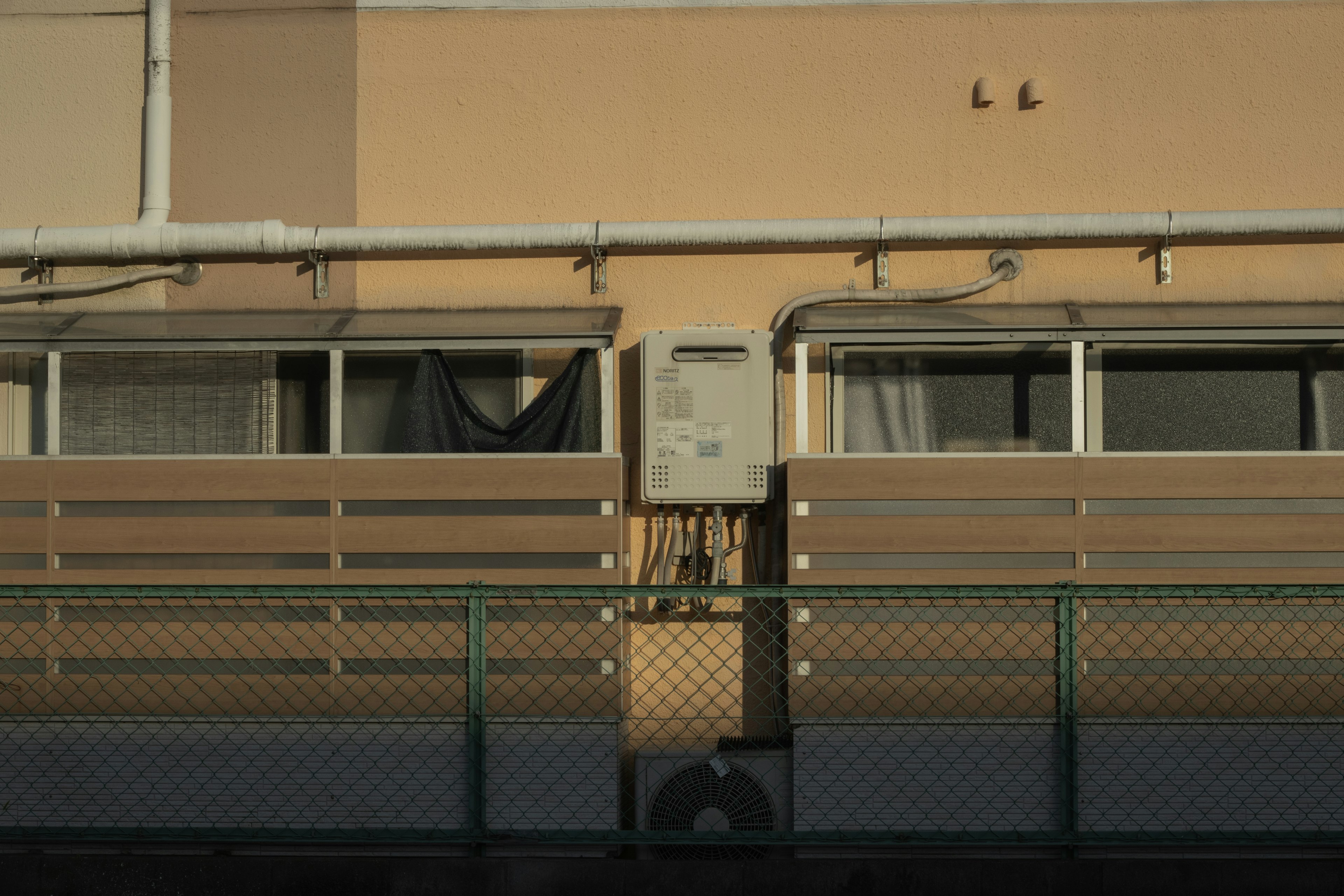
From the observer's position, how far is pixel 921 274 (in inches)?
251

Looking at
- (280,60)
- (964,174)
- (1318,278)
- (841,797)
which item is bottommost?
(841,797)

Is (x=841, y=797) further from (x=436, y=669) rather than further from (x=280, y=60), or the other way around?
(x=280, y=60)

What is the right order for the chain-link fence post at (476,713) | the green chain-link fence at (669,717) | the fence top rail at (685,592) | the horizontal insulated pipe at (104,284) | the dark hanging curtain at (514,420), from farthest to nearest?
the horizontal insulated pipe at (104,284)
the dark hanging curtain at (514,420)
the green chain-link fence at (669,717)
the chain-link fence post at (476,713)
the fence top rail at (685,592)

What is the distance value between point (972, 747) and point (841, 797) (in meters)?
0.64

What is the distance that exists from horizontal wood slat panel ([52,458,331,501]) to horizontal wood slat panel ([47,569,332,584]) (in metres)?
0.35

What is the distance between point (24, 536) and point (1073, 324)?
5266mm

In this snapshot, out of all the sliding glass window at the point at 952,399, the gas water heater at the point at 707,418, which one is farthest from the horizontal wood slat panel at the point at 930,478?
the sliding glass window at the point at 952,399

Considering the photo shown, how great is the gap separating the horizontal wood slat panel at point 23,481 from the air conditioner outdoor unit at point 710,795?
321 cm

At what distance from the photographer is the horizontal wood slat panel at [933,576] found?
19.0 ft

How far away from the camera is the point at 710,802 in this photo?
5551mm

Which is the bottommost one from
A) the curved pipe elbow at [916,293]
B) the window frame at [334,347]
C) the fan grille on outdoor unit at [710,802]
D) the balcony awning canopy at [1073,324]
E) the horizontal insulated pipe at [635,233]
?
the fan grille on outdoor unit at [710,802]

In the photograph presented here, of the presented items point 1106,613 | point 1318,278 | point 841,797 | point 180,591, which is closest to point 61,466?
point 180,591

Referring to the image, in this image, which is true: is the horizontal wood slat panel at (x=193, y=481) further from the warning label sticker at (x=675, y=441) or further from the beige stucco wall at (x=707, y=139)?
the warning label sticker at (x=675, y=441)

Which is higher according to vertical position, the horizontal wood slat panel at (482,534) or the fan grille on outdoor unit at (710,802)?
the horizontal wood slat panel at (482,534)
